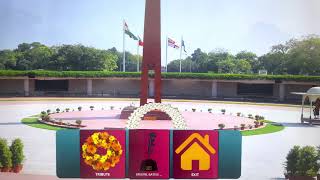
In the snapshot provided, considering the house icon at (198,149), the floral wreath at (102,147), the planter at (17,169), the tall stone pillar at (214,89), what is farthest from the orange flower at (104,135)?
the tall stone pillar at (214,89)

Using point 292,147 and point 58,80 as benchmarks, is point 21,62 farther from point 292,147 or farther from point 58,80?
point 292,147

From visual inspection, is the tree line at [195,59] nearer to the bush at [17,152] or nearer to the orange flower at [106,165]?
the bush at [17,152]

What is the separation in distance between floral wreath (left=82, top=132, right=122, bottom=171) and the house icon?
1.12 m

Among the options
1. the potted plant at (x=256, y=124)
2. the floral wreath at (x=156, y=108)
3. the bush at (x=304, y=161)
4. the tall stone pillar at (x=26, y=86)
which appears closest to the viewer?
the bush at (x=304, y=161)

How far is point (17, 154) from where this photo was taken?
7168mm

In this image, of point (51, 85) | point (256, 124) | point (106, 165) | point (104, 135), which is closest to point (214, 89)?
point (256, 124)

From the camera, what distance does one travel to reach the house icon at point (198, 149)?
258 inches

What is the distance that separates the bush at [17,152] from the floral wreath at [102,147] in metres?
1.48

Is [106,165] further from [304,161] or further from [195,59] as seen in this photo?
[304,161]

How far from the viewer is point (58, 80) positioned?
7742 mm

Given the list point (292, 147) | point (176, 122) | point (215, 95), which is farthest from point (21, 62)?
point (292, 147)

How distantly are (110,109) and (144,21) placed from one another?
97.6 inches

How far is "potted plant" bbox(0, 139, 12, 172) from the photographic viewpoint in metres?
7.06

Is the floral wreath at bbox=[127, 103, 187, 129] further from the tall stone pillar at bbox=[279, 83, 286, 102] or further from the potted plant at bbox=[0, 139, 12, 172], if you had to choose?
the potted plant at bbox=[0, 139, 12, 172]
